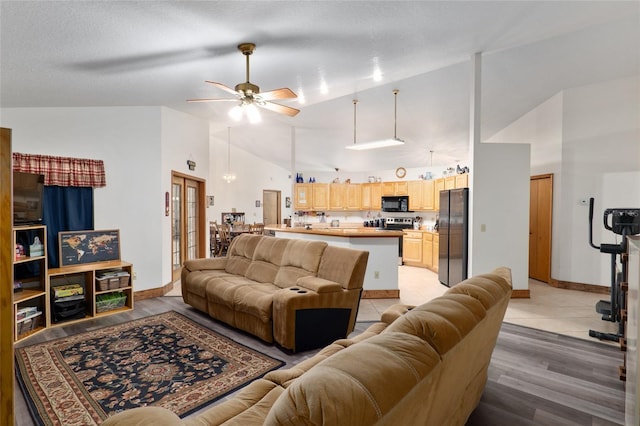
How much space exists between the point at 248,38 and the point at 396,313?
2643 millimetres

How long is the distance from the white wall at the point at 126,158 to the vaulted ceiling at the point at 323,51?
215 mm

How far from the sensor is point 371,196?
28.2 feet

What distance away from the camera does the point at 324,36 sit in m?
3.01

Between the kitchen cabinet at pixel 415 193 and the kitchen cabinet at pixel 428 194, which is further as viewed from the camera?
the kitchen cabinet at pixel 415 193

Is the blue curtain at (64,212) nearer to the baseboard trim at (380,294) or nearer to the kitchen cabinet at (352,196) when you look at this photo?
the baseboard trim at (380,294)

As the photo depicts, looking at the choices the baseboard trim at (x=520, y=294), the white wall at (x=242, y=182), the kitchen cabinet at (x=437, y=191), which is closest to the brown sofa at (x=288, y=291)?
the baseboard trim at (x=520, y=294)

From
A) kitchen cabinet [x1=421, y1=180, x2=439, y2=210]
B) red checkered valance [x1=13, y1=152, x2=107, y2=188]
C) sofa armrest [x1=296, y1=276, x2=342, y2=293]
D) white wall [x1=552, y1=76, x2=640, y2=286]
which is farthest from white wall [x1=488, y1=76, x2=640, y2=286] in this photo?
red checkered valance [x1=13, y1=152, x2=107, y2=188]

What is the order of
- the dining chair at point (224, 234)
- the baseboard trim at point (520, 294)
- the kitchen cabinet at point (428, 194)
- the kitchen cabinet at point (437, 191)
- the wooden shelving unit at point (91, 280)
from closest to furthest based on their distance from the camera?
the wooden shelving unit at point (91, 280) < the baseboard trim at point (520, 294) < the kitchen cabinet at point (437, 191) < the kitchen cabinet at point (428, 194) < the dining chair at point (224, 234)

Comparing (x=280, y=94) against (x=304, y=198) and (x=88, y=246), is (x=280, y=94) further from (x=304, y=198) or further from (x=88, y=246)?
(x=304, y=198)

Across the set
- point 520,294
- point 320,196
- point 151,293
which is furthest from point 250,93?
point 320,196

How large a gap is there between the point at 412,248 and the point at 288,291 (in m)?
4.96

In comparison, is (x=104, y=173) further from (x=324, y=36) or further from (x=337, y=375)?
(x=337, y=375)

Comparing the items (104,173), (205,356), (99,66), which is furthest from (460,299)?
(104,173)

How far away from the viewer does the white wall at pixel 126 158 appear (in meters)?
4.20
